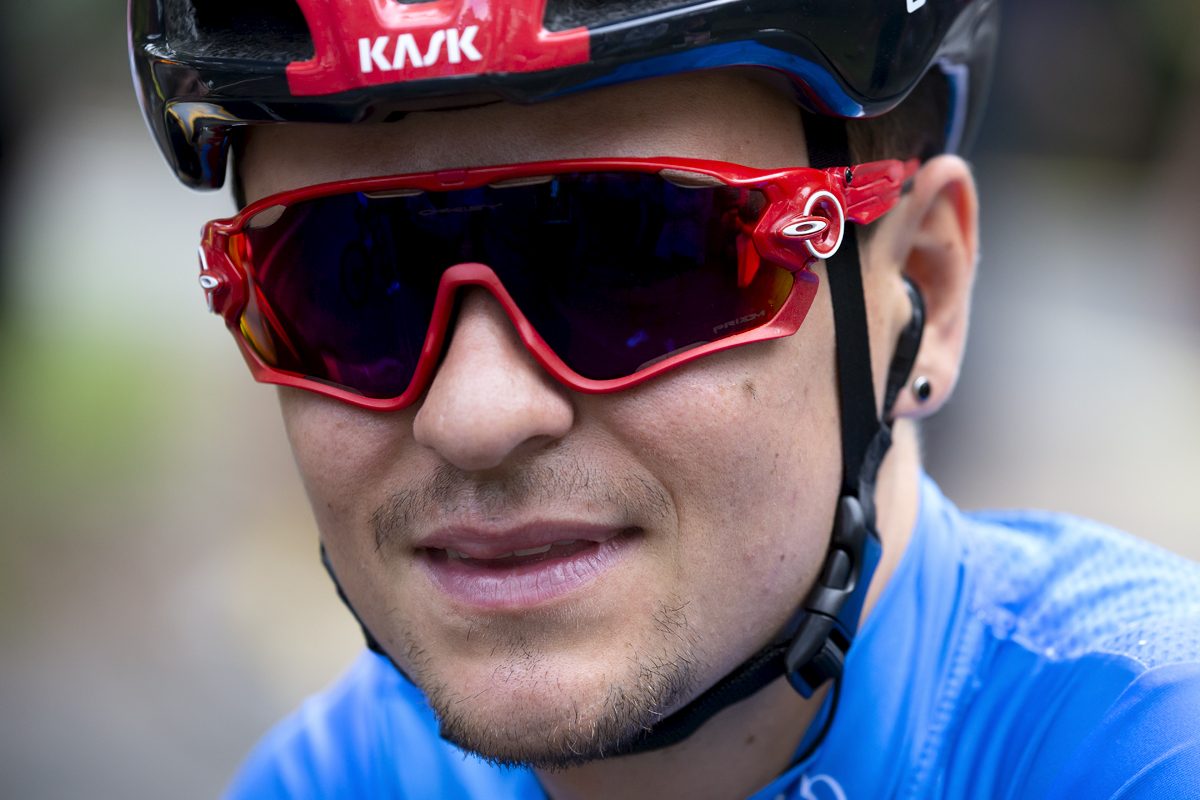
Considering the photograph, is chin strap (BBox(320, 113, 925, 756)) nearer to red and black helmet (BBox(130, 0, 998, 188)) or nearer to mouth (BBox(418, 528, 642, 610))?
red and black helmet (BBox(130, 0, 998, 188))

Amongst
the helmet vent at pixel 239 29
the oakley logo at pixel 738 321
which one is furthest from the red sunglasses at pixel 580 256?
the helmet vent at pixel 239 29

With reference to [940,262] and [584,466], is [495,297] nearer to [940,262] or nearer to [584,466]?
[584,466]

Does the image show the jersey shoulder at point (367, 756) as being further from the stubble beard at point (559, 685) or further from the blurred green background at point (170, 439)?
the blurred green background at point (170, 439)

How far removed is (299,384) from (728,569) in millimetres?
808

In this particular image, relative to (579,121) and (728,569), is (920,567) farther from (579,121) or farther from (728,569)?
(579,121)

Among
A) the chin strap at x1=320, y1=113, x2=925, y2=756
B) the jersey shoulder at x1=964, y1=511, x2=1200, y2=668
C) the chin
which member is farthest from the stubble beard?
the jersey shoulder at x1=964, y1=511, x2=1200, y2=668

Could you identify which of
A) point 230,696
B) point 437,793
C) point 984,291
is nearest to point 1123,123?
point 984,291

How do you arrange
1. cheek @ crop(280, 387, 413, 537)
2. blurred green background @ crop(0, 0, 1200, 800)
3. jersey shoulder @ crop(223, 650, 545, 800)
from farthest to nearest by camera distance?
blurred green background @ crop(0, 0, 1200, 800) < jersey shoulder @ crop(223, 650, 545, 800) < cheek @ crop(280, 387, 413, 537)

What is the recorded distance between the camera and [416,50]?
53.4 inches

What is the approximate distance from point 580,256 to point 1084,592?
1213 mm

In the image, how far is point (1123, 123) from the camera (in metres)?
14.6

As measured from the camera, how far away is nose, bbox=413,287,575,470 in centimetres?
144

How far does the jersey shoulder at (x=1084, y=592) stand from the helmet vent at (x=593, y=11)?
4.26ft

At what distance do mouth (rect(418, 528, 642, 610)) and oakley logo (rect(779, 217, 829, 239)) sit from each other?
1.74 feet
